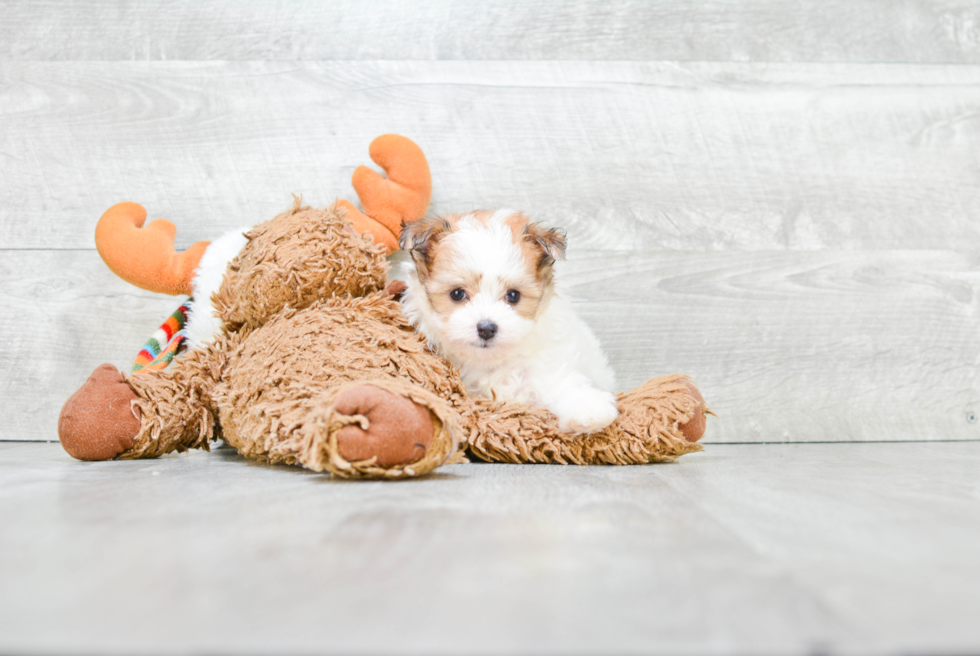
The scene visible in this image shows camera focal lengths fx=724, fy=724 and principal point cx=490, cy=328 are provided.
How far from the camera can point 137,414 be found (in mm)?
1464

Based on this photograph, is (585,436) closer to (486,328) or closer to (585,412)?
(585,412)

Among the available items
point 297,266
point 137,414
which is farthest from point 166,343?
point 297,266

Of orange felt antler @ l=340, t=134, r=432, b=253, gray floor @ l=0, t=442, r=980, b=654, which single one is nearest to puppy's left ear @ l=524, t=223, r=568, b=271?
orange felt antler @ l=340, t=134, r=432, b=253

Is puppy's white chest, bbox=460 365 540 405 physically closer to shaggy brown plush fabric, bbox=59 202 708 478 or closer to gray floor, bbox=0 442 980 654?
shaggy brown plush fabric, bbox=59 202 708 478

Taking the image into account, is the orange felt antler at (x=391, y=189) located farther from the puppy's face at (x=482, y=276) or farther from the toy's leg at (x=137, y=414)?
the toy's leg at (x=137, y=414)

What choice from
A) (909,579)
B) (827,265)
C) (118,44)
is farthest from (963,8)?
(118,44)

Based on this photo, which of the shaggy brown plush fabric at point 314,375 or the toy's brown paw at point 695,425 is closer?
the shaggy brown plush fabric at point 314,375

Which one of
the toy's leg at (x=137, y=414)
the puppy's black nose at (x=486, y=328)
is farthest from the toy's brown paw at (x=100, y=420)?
the puppy's black nose at (x=486, y=328)

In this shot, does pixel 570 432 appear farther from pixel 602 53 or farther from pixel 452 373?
pixel 602 53

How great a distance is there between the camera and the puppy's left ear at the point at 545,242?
1521 mm

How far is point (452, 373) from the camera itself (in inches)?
59.2

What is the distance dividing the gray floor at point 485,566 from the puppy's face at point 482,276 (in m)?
0.32

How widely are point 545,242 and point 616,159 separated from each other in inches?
23.9

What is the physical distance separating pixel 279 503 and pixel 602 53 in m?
1.54
